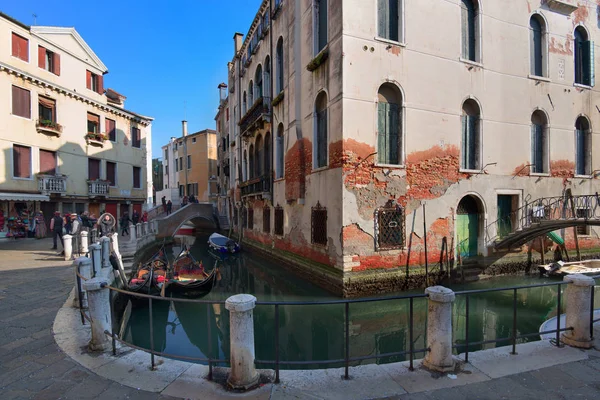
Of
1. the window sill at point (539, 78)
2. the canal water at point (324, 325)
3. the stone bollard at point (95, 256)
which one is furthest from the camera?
Result: the window sill at point (539, 78)

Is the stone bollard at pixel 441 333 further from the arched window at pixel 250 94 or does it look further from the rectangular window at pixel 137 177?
the rectangular window at pixel 137 177

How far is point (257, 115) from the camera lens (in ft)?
45.0

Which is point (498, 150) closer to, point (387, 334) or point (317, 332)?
point (387, 334)

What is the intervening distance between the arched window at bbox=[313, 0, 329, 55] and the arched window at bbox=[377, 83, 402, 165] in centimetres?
225

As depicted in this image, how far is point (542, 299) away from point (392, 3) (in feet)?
26.8

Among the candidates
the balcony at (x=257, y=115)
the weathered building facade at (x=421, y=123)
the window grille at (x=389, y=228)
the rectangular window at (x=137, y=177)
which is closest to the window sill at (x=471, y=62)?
the weathered building facade at (x=421, y=123)

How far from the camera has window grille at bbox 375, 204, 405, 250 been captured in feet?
26.1

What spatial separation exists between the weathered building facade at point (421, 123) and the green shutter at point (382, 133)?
4 centimetres

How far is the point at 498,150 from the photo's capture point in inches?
375

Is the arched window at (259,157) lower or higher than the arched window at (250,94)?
lower

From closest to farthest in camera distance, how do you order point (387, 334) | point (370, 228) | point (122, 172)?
point (387, 334) → point (370, 228) → point (122, 172)

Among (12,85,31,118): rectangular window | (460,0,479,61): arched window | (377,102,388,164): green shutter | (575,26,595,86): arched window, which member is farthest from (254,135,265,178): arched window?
(575,26,595,86): arched window

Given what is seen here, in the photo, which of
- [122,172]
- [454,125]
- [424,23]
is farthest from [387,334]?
[122,172]

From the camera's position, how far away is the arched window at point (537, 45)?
33.7 ft
